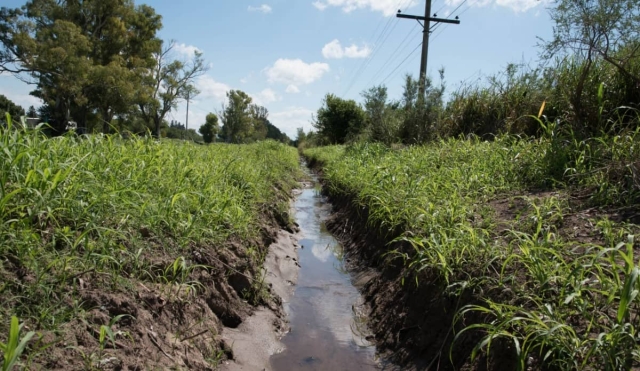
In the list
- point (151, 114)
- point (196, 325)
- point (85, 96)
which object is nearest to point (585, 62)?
point (196, 325)

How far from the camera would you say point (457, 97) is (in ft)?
36.9

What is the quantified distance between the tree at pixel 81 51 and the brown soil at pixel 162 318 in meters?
25.3

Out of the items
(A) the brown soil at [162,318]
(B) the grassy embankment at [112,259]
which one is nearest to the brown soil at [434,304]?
(A) the brown soil at [162,318]

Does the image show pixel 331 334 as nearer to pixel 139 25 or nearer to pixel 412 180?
pixel 412 180

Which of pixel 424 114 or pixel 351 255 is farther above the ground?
pixel 424 114

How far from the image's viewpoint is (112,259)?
265 cm

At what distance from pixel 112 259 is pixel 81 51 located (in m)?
28.4

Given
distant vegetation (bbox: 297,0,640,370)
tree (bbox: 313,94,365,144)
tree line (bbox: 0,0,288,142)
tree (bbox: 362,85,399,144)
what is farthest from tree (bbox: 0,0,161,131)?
distant vegetation (bbox: 297,0,640,370)

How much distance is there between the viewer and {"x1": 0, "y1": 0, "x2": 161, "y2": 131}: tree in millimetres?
24375

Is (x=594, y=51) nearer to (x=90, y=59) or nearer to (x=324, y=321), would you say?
(x=324, y=321)

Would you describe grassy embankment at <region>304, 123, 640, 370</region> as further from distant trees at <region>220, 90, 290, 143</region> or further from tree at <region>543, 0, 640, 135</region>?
distant trees at <region>220, 90, 290, 143</region>

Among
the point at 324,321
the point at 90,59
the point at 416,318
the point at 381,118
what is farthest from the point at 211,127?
the point at 416,318

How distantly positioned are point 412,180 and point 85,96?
92.4ft

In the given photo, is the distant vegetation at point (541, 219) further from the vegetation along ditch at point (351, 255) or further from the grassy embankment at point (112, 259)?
the grassy embankment at point (112, 259)
